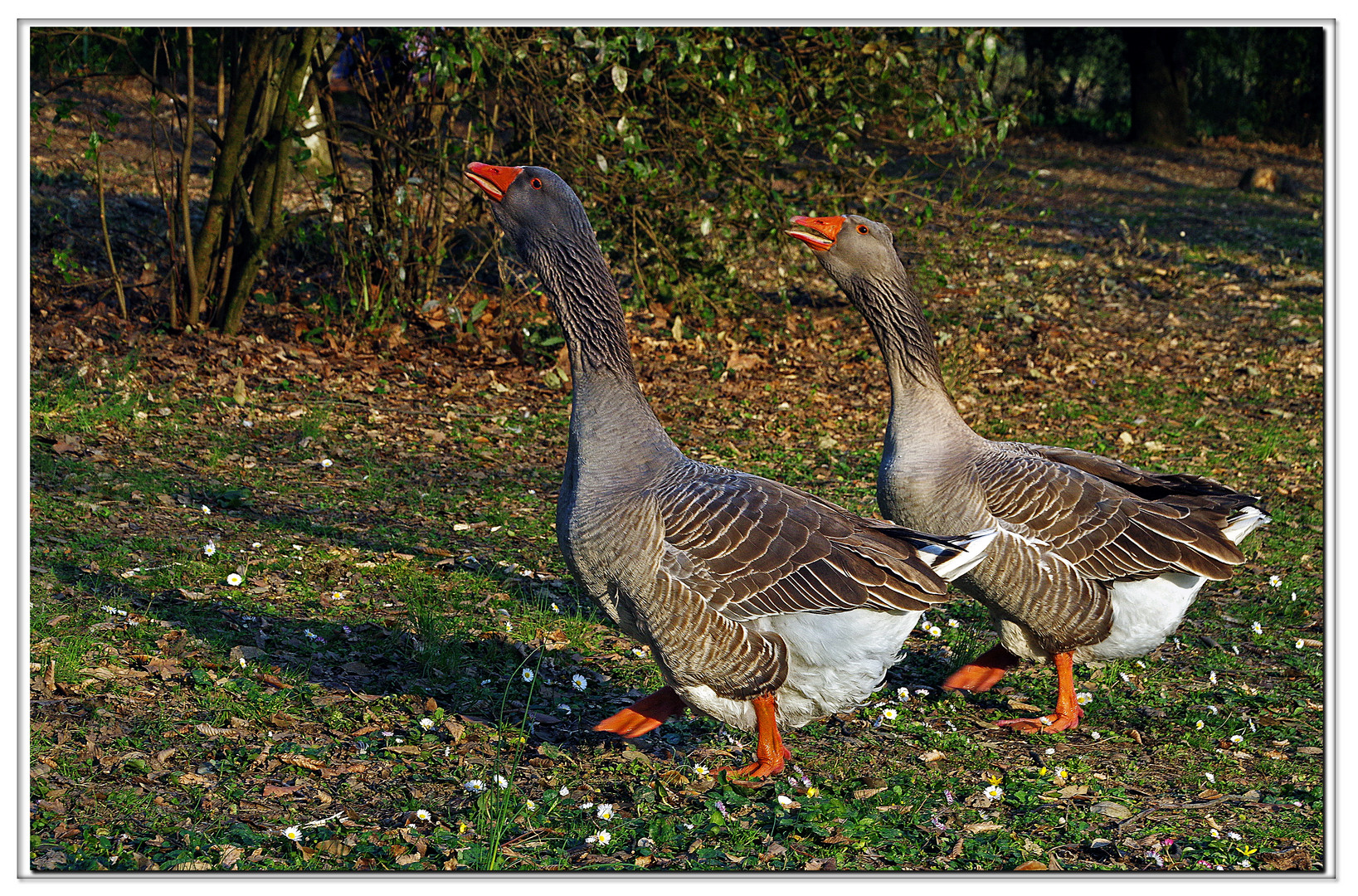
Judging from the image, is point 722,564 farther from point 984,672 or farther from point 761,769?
point 984,672

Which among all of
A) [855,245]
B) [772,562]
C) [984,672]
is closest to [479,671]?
[772,562]

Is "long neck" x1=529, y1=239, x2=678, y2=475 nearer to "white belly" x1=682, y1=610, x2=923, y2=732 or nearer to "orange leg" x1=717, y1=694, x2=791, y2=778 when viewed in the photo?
"white belly" x1=682, y1=610, x2=923, y2=732

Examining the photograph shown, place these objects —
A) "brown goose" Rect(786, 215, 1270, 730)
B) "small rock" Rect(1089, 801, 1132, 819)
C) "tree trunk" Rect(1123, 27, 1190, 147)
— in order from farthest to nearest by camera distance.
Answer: "tree trunk" Rect(1123, 27, 1190, 147) → "brown goose" Rect(786, 215, 1270, 730) → "small rock" Rect(1089, 801, 1132, 819)

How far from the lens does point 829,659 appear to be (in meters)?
4.25

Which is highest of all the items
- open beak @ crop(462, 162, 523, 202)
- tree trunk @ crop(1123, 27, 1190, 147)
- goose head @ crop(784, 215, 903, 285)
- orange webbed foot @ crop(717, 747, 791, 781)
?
tree trunk @ crop(1123, 27, 1190, 147)

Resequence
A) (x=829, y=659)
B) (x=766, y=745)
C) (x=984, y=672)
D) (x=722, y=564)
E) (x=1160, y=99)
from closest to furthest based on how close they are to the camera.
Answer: (x=722, y=564) < (x=829, y=659) < (x=766, y=745) < (x=984, y=672) < (x=1160, y=99)

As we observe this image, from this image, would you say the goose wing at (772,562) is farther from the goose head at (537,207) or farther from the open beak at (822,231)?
the open beak at (822,231)

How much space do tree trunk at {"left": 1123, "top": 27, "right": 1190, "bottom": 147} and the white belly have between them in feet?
81.6

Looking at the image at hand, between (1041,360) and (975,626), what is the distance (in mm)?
6220

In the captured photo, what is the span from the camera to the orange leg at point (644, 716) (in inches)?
181

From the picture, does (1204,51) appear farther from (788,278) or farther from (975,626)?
(975,626)

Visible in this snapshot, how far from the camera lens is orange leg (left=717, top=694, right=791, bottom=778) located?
14.3 feet

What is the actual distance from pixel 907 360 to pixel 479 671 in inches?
102

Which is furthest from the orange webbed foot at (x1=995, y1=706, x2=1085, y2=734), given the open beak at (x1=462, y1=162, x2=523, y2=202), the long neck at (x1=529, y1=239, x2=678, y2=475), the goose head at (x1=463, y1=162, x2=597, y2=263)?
the open beak at (x1=462, y1=162, x2=523, y2=202)
